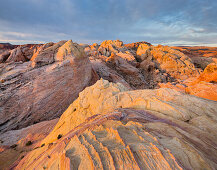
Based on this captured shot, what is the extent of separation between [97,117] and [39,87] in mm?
12539

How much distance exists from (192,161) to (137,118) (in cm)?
288

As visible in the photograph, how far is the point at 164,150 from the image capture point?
3.40 m

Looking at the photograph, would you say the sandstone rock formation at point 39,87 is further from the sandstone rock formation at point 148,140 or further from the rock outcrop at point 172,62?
the rock outcrop at point 172,62

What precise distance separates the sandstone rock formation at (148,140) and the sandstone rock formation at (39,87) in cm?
1133

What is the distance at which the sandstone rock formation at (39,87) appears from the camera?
14.1m

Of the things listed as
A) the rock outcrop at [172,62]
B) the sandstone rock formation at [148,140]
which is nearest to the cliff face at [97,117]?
the sandstone rock formation at [148,140]

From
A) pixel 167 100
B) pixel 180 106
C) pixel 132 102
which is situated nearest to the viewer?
pixel 180 106

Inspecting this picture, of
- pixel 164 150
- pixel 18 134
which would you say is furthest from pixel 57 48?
pixel 164 150

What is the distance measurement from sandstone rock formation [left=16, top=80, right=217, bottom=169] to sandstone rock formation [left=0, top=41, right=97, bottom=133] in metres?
11.3

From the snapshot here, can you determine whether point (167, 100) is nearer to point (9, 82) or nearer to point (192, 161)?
point (192, 161)

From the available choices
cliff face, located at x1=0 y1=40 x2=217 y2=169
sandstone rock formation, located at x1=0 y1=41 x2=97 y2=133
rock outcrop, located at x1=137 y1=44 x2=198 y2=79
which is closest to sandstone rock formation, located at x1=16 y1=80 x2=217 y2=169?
cliff face, located at x1=0 y1=40 x2=217 y2=169

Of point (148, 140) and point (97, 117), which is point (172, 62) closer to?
point (97, 117)

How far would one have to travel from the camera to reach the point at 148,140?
3902 millimetres

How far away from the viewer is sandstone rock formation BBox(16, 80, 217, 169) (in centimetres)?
316
